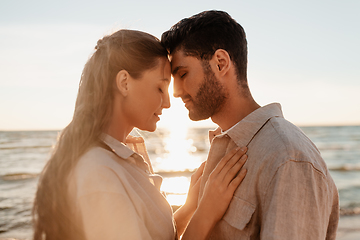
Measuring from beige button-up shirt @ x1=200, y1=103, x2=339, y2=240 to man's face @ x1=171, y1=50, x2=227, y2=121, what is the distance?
526 millimetres

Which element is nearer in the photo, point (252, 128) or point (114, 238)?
point (114, 238)

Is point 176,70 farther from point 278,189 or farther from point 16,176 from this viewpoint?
point 16,176

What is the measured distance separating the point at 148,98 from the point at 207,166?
28.9 inches

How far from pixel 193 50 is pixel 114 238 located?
1736 mm

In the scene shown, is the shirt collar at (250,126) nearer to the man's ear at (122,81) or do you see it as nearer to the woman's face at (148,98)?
the woman's face at (148,98)

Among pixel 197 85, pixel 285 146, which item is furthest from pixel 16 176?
pixel 285 146

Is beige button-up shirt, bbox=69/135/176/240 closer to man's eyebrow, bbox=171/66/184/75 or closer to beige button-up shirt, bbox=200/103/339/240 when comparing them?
beige button-up shirt, bbox=200/103/339/240

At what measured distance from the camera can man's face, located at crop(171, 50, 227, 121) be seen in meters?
2.67

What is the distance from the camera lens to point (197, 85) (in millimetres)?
2723

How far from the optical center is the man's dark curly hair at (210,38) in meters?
2.66

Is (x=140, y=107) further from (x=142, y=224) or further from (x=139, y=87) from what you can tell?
(x=142, y=224)

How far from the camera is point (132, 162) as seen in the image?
2105mm

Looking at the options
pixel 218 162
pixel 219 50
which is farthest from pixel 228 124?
pixel 219 50

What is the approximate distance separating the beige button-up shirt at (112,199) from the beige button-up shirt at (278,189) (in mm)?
564
